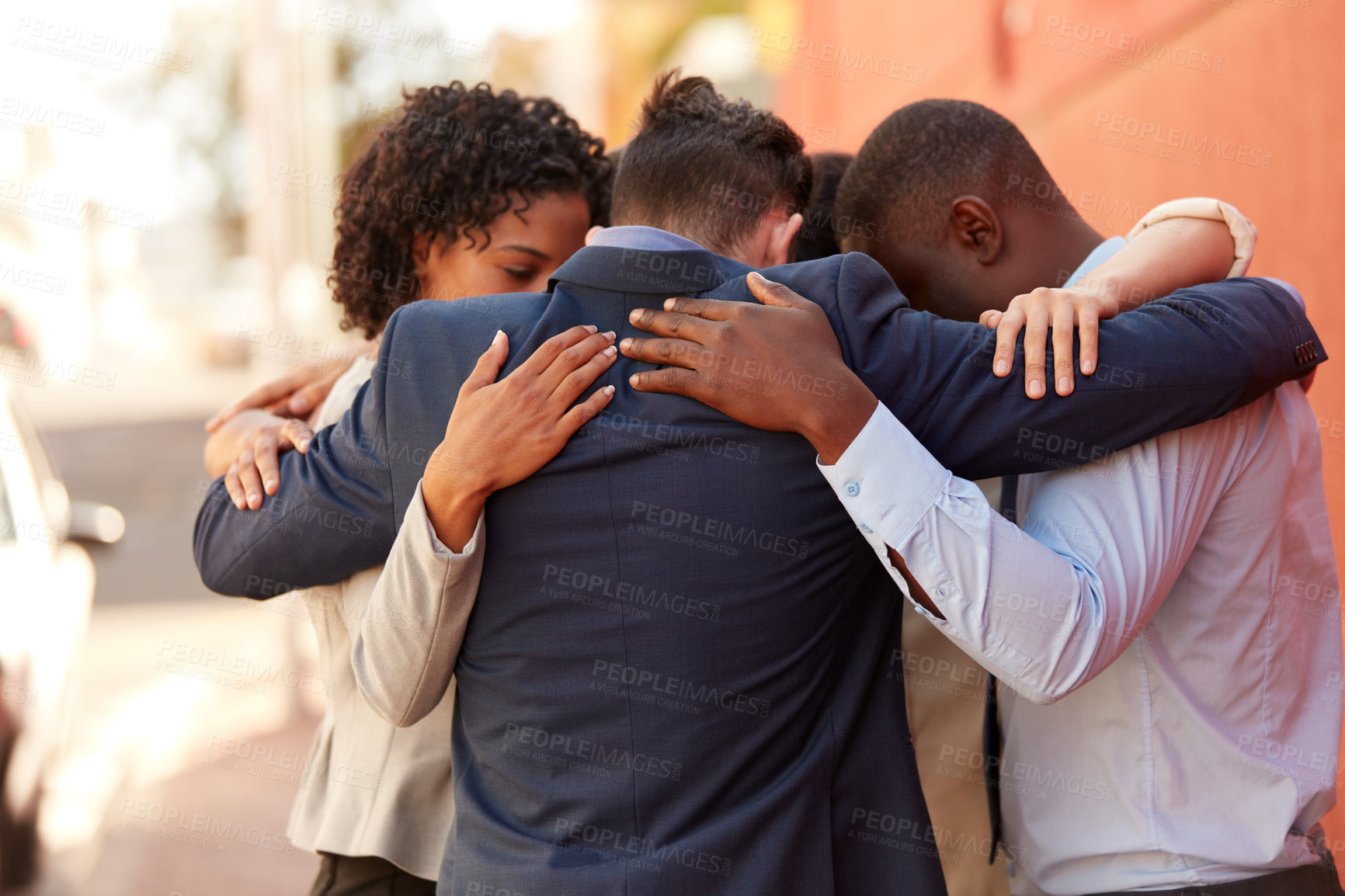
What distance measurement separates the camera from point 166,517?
40.6 ft

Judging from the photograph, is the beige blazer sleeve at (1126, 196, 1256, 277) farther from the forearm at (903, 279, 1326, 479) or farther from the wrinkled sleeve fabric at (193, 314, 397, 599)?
the wrinkled sleeve fabric at (193, 314, 397, 599)

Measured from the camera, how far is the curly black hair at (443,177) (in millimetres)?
2289

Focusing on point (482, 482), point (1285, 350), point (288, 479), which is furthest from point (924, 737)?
point (288, 479)

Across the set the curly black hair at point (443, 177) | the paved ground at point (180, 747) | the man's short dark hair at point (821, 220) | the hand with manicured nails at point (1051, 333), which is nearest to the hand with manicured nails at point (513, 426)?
the hand with manicured nails at point (1051, 333)

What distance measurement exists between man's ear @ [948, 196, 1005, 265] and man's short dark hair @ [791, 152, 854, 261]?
0.43 m

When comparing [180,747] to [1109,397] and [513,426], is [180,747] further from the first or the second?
[1109,397]

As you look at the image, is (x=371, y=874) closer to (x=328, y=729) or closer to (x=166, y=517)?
(x=328, y=729)

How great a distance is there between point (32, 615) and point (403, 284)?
7.74 ft

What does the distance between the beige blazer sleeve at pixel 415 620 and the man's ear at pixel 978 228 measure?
110 centimetres

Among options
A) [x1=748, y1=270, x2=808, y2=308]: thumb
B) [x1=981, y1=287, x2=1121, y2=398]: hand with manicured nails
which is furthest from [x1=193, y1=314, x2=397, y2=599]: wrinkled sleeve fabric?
[x1=981, y1=287, x2=1121, y2=398]: hand with manicured nails

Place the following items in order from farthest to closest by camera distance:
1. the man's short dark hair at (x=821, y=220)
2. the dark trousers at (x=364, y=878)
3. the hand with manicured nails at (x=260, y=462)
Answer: the man's short dark hair at (x=821, y=220) → the dark trousers at (x=364, y=878) → the hand with manicured nails at (x=260, y=462)

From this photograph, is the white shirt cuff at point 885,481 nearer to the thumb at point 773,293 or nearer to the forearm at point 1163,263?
the thumb at point 773,293

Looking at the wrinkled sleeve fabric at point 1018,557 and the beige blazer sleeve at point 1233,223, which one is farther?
the beige blazer sleeve at point 1233,223

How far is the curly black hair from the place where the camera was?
2.29 m
